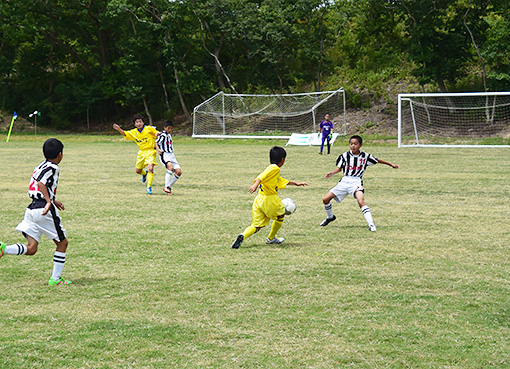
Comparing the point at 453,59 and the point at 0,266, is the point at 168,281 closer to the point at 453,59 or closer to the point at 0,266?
the point at 0,266

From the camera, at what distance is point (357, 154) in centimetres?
1009

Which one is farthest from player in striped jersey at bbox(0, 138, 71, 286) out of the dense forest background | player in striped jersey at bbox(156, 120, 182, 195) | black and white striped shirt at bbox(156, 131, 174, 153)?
the dense forest background

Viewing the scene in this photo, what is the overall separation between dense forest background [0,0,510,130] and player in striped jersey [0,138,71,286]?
35459 millimetres

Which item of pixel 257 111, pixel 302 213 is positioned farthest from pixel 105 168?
pixel 257 111

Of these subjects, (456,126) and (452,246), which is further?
(456,126)

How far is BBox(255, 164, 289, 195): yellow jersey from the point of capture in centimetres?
816

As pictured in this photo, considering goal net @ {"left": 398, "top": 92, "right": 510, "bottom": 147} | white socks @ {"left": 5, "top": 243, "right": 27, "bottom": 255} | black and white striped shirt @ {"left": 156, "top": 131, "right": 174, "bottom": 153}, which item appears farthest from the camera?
goal net @ {"left": 398, "top": 92, "right": 510, "bottom": 147}

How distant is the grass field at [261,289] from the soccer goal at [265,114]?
28.4 meters

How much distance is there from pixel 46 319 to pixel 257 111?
123 feet

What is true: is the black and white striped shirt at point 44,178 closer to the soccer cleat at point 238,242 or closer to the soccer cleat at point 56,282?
the soccer cleat at point 56,282

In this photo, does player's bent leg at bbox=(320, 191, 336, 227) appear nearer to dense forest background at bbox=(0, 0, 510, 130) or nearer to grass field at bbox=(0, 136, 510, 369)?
grass field at bbox=(0, 136, 510, 369)

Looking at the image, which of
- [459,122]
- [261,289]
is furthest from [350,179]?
[459,122]

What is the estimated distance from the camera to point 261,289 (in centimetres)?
629

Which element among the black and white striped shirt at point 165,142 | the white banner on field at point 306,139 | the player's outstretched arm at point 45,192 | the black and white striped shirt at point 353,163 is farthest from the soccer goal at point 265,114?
the player's outstretched arm at point 45,192
